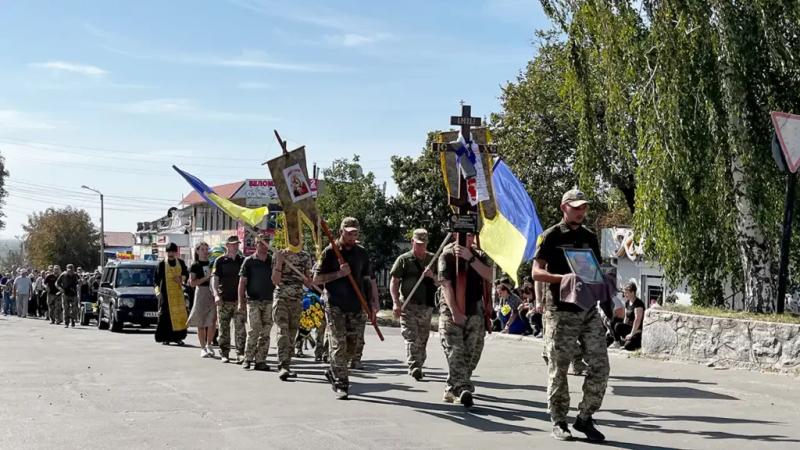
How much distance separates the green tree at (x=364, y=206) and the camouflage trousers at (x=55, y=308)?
23.5 meters

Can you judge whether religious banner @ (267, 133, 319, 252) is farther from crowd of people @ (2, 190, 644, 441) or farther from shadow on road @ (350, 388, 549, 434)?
shadow on road @ (350, 388, 549, 434)

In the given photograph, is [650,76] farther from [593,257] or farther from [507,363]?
[593,257]

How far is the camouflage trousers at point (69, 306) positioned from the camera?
3072 cm

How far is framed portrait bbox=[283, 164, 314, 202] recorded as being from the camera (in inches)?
528

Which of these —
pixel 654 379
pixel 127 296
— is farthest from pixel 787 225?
pixel 127 296

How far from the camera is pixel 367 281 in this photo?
1195 centimetres

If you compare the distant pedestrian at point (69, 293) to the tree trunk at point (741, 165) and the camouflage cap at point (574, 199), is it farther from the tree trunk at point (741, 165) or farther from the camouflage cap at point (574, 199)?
the camouflage cap at point (574, 199)

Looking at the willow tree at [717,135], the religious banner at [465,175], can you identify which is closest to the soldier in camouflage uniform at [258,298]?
the religious banner at [465,175]

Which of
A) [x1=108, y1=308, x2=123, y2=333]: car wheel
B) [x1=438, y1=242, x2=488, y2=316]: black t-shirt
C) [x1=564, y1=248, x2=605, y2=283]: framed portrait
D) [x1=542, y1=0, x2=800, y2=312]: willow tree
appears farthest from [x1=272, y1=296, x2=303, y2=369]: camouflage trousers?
[x1=108, y1=308, x2=123, y2=333]: car wheel

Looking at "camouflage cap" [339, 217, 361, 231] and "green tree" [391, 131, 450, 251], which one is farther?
"green tree" [391, 131, 450, 251]

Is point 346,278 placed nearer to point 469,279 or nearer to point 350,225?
point 350,225

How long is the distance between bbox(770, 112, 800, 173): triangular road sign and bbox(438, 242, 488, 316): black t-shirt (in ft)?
16.9

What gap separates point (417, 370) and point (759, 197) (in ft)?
19.4

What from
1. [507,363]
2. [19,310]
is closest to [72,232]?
[19,310]
